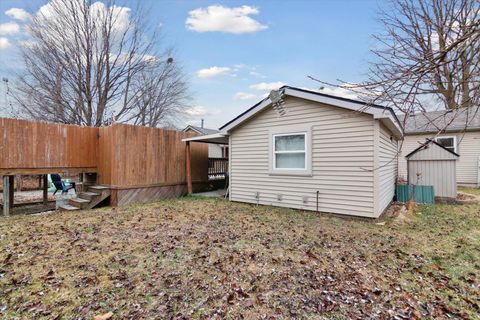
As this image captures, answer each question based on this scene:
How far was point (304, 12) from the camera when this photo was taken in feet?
22.1

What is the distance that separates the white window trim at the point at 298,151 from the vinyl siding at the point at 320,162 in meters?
0.08

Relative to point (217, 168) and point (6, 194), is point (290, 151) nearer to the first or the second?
point (217, 168)

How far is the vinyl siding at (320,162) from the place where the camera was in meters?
6.04

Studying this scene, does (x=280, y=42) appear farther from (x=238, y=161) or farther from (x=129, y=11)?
(x=129, y=11)

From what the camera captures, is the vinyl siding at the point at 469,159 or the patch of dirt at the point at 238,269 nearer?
the patch of dirt at the point at 238,269

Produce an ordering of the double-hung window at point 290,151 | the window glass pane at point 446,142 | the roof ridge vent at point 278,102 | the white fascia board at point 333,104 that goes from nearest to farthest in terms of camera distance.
Result: the white fascia board at point 333,104 → the double-hung window at point 290,151 → the roof ridge vent at point 278,102 → the window glass pane at point 446,142

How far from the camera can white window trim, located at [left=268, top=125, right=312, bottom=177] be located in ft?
22.4

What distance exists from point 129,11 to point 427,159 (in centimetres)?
1773

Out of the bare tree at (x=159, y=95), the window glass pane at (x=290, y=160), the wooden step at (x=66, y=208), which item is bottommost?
the wooden step at (x=66, y=208)

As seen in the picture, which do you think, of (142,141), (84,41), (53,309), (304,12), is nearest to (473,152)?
(304,12)

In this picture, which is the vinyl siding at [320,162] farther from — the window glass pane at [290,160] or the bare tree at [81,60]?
the bare tree at [81,60]

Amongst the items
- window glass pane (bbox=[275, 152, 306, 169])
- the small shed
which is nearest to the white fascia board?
window glass pane (bbox=[275, 152, 306, 169])

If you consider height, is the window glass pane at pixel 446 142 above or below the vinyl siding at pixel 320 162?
above

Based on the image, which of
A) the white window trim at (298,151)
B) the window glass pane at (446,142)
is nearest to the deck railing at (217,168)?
the white window trim at (298,151)
